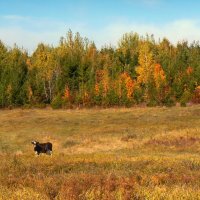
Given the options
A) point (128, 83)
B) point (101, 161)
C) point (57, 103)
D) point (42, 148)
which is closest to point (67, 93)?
point (57, 103)

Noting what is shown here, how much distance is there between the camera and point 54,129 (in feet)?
157

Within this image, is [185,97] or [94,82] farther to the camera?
[94,82]

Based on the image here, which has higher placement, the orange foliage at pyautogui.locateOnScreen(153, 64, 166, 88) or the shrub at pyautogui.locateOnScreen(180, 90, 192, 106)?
the orange foliage at pyautogui.locateOnScreen(153, 64, 166, 88)

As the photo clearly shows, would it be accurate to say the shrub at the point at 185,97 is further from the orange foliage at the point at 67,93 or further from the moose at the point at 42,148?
the moose at the point at 42,148

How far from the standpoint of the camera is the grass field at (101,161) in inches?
359

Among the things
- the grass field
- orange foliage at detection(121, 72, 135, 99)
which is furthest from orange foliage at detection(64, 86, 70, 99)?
the grass field

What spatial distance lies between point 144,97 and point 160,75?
22.9ft

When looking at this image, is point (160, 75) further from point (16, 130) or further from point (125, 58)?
point (16, 130)

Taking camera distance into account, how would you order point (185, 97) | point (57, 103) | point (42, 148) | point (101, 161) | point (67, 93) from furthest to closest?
point (67, 93)
point (57, 103)
point (185, 97)
point (42, 148)
point (101, 161)

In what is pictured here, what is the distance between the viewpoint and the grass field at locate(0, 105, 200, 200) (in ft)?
29.9

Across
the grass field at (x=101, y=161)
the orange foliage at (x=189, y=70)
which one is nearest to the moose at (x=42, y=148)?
the grass field at (x=101, y=161)

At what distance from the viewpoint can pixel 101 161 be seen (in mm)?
20328

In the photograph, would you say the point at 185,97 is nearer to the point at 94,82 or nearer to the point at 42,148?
the point at 94,82

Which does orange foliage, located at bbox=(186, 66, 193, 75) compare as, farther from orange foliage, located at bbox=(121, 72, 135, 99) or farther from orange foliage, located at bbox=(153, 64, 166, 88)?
orange foliage, located at bbox=(121, 72, 135, 99)
